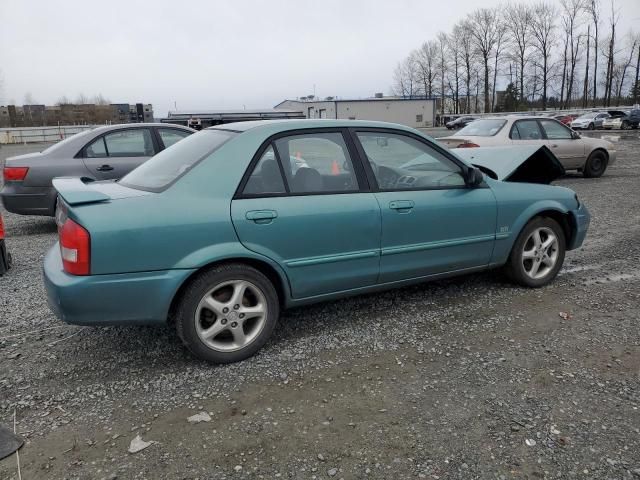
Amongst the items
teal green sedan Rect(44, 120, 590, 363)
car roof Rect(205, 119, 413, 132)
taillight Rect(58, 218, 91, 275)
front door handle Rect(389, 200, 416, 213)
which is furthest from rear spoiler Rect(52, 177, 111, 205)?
front door handle Rect(389, 200, 416, 213)

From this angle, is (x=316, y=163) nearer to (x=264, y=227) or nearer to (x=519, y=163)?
(x=264, y=227)

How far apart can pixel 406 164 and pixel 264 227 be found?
137 centimetres

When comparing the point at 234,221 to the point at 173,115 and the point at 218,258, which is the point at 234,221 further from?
the point at 173,115

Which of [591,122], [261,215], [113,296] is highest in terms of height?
[591,122]

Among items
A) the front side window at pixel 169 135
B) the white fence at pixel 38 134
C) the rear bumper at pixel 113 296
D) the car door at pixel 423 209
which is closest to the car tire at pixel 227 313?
the rear bumper at pixel 113 296

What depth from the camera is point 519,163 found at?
4.47 meters

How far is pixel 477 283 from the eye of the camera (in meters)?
4.66

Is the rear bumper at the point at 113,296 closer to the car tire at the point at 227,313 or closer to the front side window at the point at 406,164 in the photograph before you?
the car tire at the point at 227,313

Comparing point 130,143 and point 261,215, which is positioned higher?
point 130,143

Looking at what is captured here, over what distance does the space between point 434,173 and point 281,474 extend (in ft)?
8.40

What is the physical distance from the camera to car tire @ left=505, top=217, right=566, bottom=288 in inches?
172

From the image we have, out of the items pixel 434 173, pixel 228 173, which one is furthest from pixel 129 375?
pixel 434 173

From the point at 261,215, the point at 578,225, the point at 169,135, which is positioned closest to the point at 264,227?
the point at 261,215

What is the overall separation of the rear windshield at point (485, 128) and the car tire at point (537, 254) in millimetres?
6176
